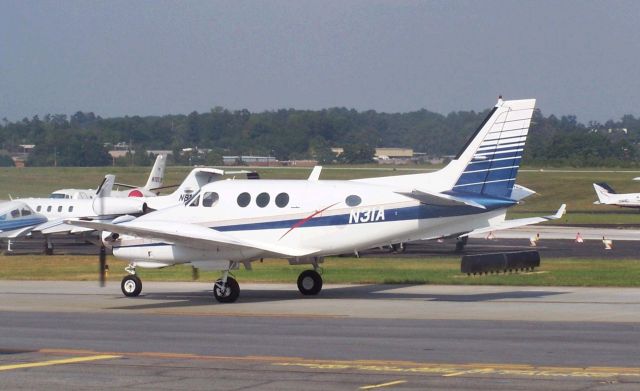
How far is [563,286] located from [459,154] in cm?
567

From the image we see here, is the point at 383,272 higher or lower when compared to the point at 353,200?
lower

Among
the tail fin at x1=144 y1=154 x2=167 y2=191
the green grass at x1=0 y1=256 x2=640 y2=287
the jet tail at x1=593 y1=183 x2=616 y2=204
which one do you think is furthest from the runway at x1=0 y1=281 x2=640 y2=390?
the jet tail at x1=593 y1=183 x2=616 y2=204

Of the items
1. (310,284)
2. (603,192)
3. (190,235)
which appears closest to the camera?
(190,235)

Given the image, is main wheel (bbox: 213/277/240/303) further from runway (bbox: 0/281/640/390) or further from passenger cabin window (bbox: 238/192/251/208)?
passenger cabin window (bbox: 238/192/251/208)

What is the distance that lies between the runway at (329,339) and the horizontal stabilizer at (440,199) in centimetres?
230

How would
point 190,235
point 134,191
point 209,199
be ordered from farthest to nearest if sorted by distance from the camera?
point 134,191, point 209,199, point 190,235

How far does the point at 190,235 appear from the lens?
24.8 m

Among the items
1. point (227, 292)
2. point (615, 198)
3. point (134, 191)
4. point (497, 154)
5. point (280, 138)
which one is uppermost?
point (280, 138)

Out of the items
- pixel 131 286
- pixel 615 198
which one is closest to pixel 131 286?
pixel 131 286

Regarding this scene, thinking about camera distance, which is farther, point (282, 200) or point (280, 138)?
point (280, 138)

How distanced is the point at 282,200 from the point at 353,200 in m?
1.71

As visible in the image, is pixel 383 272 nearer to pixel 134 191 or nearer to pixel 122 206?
pixel 122 206

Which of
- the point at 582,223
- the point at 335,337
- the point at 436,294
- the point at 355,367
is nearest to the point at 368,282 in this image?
the point at 436,294

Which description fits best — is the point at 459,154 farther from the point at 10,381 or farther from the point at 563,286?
the point at 10,381
